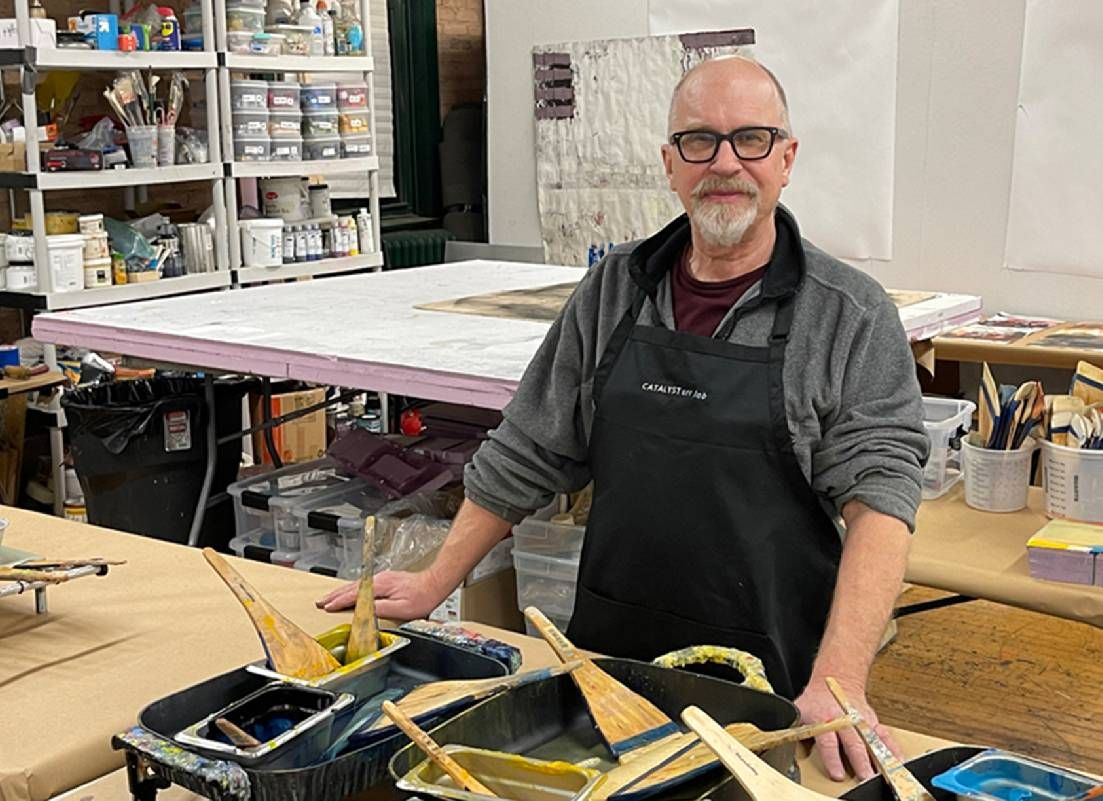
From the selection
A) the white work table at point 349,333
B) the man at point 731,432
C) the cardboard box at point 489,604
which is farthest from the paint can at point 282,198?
the man at point 731,432

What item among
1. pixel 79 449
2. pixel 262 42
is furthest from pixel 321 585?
pixel 262 42

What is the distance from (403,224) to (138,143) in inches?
91.4

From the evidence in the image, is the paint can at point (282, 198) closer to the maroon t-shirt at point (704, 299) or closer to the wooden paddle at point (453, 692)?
Result: the maroon t-shirt at point (704, 299)

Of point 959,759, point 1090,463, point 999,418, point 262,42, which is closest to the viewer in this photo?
point 959,759

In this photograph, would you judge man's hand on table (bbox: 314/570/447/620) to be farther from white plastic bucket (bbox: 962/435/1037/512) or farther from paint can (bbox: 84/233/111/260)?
paint can (bbox: 84/233/111/260)

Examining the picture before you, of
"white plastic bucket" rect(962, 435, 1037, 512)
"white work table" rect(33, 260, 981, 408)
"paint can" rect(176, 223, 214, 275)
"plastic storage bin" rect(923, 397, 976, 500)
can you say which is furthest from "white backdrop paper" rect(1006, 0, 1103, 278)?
"paint can" rect(176, 223, 214, 275)

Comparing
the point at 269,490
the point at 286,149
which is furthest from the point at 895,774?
the point at 286,149

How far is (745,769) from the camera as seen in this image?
111cm

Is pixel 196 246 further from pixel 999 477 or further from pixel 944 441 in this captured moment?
pixel 999 477

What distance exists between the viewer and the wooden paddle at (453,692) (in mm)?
1315

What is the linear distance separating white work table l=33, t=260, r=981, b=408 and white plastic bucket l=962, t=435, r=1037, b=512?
3.26 feet

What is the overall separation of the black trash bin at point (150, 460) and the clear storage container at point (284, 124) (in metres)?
1.73

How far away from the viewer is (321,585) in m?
1.95

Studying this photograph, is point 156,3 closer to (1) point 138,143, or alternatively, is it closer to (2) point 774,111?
(1) point 138,143
